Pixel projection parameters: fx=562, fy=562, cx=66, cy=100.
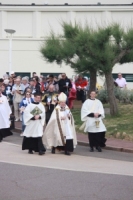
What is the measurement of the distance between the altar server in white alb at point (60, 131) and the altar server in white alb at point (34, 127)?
25 centimetres

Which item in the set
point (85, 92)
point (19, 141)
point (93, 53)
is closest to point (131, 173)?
point (19, 141)

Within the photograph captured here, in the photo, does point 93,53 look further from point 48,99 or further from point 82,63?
point 48,99

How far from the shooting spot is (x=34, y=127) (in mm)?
14852

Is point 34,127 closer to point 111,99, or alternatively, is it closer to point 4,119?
point 4,119

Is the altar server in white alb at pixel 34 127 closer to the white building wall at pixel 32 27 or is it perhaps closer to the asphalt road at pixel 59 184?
the asphalt road at pixel 59 184

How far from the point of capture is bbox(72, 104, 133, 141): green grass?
57.6 ft

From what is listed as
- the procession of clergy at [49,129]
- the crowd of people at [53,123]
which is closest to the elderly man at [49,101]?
the crowd of people at [53,123]

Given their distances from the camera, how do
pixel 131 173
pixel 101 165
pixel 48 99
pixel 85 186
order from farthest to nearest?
pixel 48 99 → pixel 101 165 → pixel 131 173 → pixel 85 186

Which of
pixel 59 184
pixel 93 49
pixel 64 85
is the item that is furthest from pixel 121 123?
pixel 59 184

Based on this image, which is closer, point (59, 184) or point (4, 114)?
point (59, 184)

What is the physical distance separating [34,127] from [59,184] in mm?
4264

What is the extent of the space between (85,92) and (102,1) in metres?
16.1

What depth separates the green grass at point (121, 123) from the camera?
57.6 feet

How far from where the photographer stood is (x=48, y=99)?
16.7 metres
